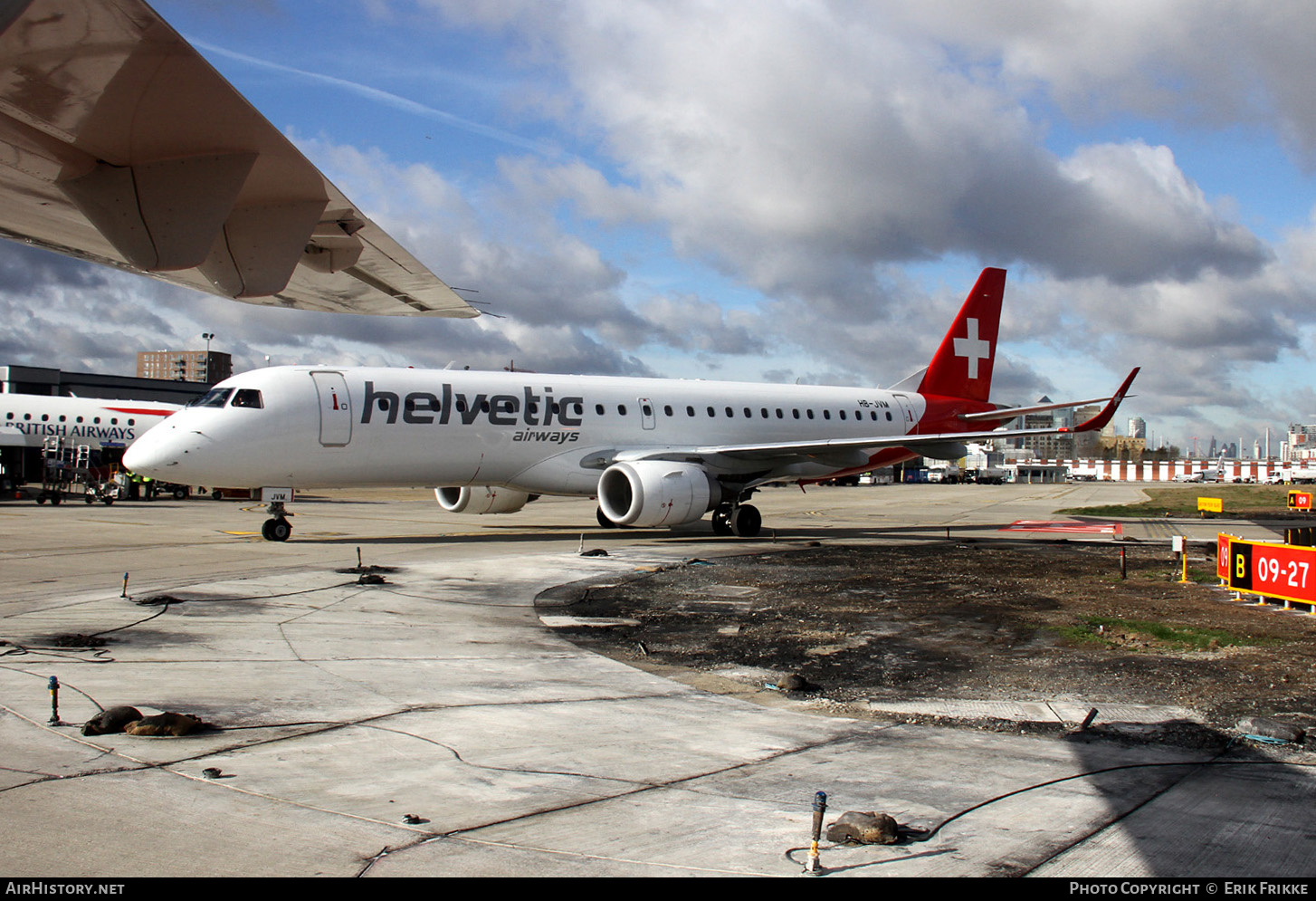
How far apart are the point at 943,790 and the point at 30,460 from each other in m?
54.5

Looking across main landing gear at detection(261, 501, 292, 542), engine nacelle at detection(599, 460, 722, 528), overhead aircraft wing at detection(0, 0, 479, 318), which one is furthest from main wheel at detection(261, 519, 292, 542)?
overhead aircraft wing at detection(0, 0, 479, 318)

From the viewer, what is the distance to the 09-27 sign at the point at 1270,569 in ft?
34.1

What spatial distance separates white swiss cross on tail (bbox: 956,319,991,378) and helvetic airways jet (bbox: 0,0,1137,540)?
61mm

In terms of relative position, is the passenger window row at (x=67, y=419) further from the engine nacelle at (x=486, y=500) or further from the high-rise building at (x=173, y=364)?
the high-rise building at (x=173, y=364)

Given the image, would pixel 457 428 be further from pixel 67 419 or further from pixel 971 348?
pixel 67 419

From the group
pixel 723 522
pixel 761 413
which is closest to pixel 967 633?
pixel 723 522

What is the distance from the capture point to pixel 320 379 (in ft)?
54.9

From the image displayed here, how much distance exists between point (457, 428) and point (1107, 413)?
14.0 meters

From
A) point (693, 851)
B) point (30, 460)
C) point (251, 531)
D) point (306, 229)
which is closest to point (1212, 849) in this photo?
point (693, 851)

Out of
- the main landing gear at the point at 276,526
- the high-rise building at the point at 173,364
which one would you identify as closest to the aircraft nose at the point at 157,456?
the main landing gear at the point at 276,526

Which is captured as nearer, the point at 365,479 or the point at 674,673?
the point at 674,673

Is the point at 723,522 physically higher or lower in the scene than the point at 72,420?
lower

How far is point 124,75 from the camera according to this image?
11.3 feet

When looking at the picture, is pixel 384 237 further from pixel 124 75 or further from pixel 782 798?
pixel 782 798
